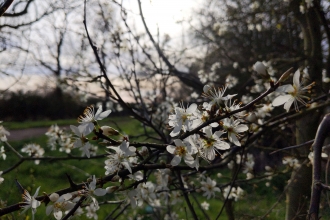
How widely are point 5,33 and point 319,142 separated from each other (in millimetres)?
2633

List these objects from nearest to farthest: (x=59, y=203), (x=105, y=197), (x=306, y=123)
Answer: (x=59, y=203)
(x=306, y=123)
(x=105, y=197)

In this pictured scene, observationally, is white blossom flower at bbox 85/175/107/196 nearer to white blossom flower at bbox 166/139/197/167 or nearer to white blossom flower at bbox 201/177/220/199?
white blossom flower at bbox 166/139/197/167

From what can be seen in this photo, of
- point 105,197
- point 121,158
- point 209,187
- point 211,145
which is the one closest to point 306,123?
point 209,187

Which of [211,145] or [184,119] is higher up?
[184,119]

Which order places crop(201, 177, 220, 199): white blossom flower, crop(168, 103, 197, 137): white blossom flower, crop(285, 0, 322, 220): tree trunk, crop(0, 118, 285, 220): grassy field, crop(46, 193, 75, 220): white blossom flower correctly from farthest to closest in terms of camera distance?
crop(285, 0, 322, 220): tree trunk, crop(0, 118, 285, 220): grassy field, crop(201, 177, 220, 199): white blossom flower, crop(168, 103, 197, 137): white blossom flower, crop(46, 193, 75, 220): white blossom flower

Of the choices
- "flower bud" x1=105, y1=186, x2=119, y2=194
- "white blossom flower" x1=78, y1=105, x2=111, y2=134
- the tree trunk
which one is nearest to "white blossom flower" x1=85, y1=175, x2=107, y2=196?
"flower bud" x1=105, y1=186, x2=119, y2=194

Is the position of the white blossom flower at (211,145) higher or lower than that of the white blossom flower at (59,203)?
higher

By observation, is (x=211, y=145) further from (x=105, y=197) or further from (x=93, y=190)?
(x=105, y=197)

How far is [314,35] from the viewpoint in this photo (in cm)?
286

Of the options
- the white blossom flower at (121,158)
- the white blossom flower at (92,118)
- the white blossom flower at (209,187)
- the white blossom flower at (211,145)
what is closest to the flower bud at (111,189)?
the white blossom flower at (121,158)

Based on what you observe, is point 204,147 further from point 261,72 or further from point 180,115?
point 261,72

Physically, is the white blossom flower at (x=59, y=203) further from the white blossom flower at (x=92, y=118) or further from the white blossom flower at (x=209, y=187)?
the white blossom flower at (x=209, y=187)

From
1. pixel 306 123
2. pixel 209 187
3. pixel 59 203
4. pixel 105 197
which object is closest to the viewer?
pixel 59 203

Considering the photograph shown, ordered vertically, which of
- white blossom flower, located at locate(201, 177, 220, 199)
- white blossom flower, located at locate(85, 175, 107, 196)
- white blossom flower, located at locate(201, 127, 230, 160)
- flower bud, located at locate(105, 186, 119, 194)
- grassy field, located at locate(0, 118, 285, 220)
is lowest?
grassy field, located at locate(0, 118, 285, 220)
